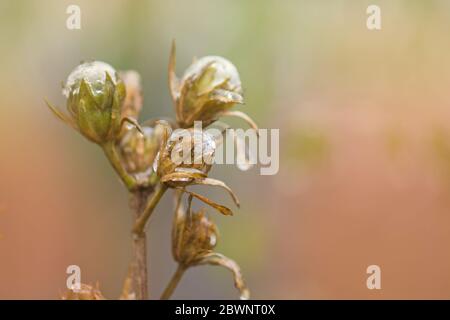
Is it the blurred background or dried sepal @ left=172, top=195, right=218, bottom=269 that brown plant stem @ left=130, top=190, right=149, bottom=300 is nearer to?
dried sepal @ left=172, top=195, right=218, bottom=269

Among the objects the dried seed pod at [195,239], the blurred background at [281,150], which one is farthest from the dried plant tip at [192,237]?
the blurred background at [281,150]

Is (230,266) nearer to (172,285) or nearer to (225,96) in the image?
(172,285)

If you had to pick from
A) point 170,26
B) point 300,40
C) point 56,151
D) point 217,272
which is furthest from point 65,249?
point 300,40

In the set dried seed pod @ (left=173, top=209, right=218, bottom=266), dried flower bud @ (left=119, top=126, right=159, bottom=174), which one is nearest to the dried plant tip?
dried seed pod @ (left=173, top=209, right=218, bottom=266)

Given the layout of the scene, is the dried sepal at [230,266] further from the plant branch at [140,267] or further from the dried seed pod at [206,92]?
the dried seed pod at [206,92]

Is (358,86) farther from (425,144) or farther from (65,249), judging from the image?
(65,249)

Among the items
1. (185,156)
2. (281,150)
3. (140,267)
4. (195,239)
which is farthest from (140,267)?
(281,150)
